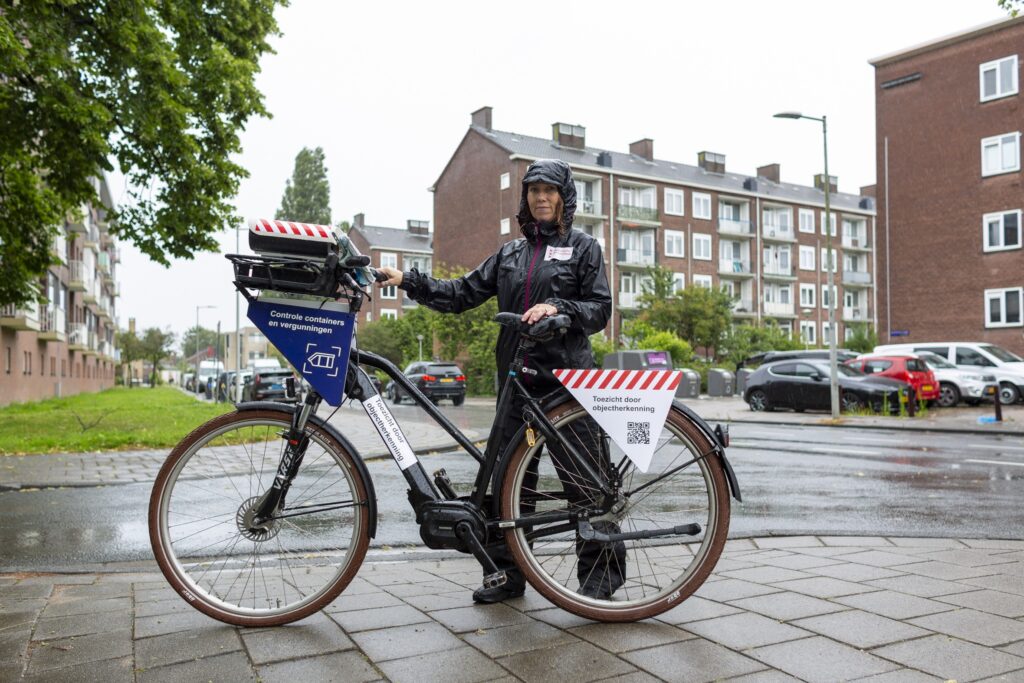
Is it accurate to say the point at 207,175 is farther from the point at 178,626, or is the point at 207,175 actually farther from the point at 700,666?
the point at 700,666

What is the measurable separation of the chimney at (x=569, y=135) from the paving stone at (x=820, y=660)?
57.4 meters

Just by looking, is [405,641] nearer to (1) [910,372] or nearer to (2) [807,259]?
(1) [910,372]

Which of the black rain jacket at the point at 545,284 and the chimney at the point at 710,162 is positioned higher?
the chimney at the point at 710,162

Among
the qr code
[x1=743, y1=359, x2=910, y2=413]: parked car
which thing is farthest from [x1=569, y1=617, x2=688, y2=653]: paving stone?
[x1=743, y1=359, x2=910, y2=413]: parked car

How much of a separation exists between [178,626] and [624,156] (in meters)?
61.9

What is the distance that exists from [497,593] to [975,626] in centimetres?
187

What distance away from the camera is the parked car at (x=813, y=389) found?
21.9 m

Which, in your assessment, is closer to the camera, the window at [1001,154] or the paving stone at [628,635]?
the paving stone at [628,635]

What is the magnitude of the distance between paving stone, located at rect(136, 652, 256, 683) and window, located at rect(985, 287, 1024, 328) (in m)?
36.2

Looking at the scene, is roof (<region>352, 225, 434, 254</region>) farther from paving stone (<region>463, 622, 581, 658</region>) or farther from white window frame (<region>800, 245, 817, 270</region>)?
paving stone (<region>463, 622, 581, 658</region>)

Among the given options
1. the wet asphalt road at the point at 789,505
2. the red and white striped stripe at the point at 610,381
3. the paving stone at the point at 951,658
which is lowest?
the wet asphalt road at the point at 789,505

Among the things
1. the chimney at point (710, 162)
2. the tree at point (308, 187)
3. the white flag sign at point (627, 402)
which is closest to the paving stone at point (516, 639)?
the white flag sign at point (627, 402)

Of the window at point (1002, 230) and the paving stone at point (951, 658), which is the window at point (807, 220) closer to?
the window at point (1002, 230)

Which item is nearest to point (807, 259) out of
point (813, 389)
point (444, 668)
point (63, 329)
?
point (813, 389)
